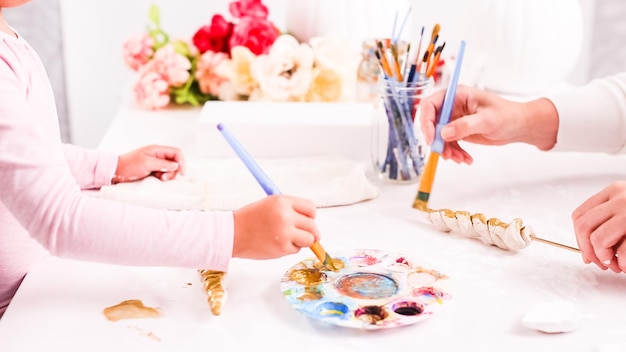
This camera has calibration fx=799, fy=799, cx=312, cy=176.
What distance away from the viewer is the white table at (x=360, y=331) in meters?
0.61

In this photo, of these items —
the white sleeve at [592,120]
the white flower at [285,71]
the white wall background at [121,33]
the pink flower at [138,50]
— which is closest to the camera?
the white sleeve at [592,120]

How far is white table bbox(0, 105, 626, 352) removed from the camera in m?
0.61

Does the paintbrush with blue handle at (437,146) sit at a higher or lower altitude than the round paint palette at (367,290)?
higher

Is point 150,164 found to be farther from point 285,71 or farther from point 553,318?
point 553,318

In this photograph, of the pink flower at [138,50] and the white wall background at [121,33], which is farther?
the white wall background at [121,33]

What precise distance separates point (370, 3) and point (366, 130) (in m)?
0.43

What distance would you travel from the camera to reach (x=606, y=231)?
0.71 metres

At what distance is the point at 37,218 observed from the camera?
25.2 inches

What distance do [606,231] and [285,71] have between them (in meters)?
0.66

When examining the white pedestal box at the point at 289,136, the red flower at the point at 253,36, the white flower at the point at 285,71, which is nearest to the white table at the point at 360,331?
the white pedestal box at the point at 289,136

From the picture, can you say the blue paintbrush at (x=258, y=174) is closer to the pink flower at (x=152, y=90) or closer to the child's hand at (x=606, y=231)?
the child's hand at (x=606, y=231)

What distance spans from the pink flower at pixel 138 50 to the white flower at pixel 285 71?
0.21m

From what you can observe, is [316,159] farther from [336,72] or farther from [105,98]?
[105,98]

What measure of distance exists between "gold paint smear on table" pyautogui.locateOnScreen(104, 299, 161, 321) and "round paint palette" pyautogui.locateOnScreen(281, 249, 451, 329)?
4.3 inches
